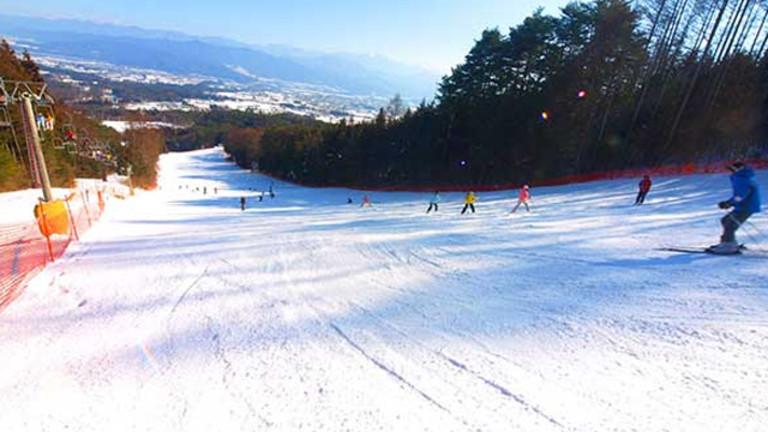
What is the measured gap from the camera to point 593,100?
29.1 m

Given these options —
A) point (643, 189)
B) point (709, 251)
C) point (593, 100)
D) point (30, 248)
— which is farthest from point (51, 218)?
point (593, 100)

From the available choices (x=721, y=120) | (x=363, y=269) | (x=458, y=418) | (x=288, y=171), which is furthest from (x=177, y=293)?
(x=288, y=171)

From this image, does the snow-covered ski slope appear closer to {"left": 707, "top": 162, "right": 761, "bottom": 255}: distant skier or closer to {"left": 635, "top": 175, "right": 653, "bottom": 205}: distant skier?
{"left": 707, "top": 162, "right": 761, "bottom": 255}: distant skier

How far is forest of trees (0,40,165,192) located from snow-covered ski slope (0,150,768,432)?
917 centimetres

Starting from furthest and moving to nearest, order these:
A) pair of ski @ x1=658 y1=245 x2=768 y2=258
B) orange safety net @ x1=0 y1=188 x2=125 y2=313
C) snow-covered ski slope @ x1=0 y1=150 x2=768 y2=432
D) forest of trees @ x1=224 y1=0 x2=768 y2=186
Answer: forest of trees @ x1=224 y1=0 x2=768 y2=186, orange safety net @ x1=0 y1=188 x2=125 y2=313, pair of ski @ x1=658 y1=245 x2=768 y2=258, snow-covered ski slope @ x1=0 y1=150 x2=768 y2=432

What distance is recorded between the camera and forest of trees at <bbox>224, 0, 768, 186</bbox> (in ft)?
75.7

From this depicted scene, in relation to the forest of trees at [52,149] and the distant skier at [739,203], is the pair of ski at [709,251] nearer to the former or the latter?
the distant skier at [739,203]

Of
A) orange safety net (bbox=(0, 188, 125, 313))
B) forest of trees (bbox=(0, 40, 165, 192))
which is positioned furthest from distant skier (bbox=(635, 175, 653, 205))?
forest of trees (bbox=(0, 40, 165, 192))

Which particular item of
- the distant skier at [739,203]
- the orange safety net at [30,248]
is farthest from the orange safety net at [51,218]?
the distant skier at [739,203]

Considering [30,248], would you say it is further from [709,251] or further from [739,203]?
[739,203]

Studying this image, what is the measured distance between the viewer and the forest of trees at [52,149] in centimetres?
2402

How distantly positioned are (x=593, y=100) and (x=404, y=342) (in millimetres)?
30871

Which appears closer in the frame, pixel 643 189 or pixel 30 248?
pixel 30 248

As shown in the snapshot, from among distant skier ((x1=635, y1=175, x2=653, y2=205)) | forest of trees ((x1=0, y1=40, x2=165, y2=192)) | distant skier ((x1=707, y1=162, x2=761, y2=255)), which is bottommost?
forest of trees ((x1=0, y1=40, x2=165, y2=192))
